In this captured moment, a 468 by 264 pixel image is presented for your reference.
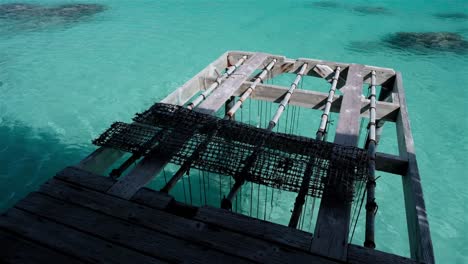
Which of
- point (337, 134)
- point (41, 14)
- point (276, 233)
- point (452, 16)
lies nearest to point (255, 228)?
point (276, 233)

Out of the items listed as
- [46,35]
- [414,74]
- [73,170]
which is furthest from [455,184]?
[46,35]

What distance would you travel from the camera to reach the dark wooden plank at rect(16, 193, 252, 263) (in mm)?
2457

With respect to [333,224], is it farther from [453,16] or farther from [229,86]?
[453,16]

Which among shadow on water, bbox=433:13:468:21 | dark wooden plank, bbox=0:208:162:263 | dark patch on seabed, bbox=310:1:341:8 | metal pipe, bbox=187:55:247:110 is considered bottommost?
shadow on water, bbox=433:13:468:21

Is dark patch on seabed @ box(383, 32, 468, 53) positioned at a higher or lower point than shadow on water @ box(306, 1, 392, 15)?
lower

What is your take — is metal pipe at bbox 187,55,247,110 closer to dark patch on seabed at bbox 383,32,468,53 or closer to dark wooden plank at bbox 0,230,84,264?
dark wooden plank at bbox 0,230,84,264

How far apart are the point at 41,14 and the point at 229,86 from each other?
25508 mm

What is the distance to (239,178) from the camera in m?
3.30

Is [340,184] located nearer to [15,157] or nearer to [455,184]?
[455,184]

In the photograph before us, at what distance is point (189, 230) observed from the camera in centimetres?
267

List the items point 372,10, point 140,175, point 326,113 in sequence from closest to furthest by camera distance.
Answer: point 140,175, point 326,113, point 372,10

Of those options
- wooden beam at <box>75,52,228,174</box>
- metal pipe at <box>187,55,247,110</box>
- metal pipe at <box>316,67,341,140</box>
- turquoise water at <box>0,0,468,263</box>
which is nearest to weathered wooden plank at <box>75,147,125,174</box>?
wooden beam at <box>75,52,228,174</box>

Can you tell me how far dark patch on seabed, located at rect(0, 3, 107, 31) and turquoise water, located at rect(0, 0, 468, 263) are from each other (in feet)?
1.16

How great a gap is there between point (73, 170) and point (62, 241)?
0.95m
